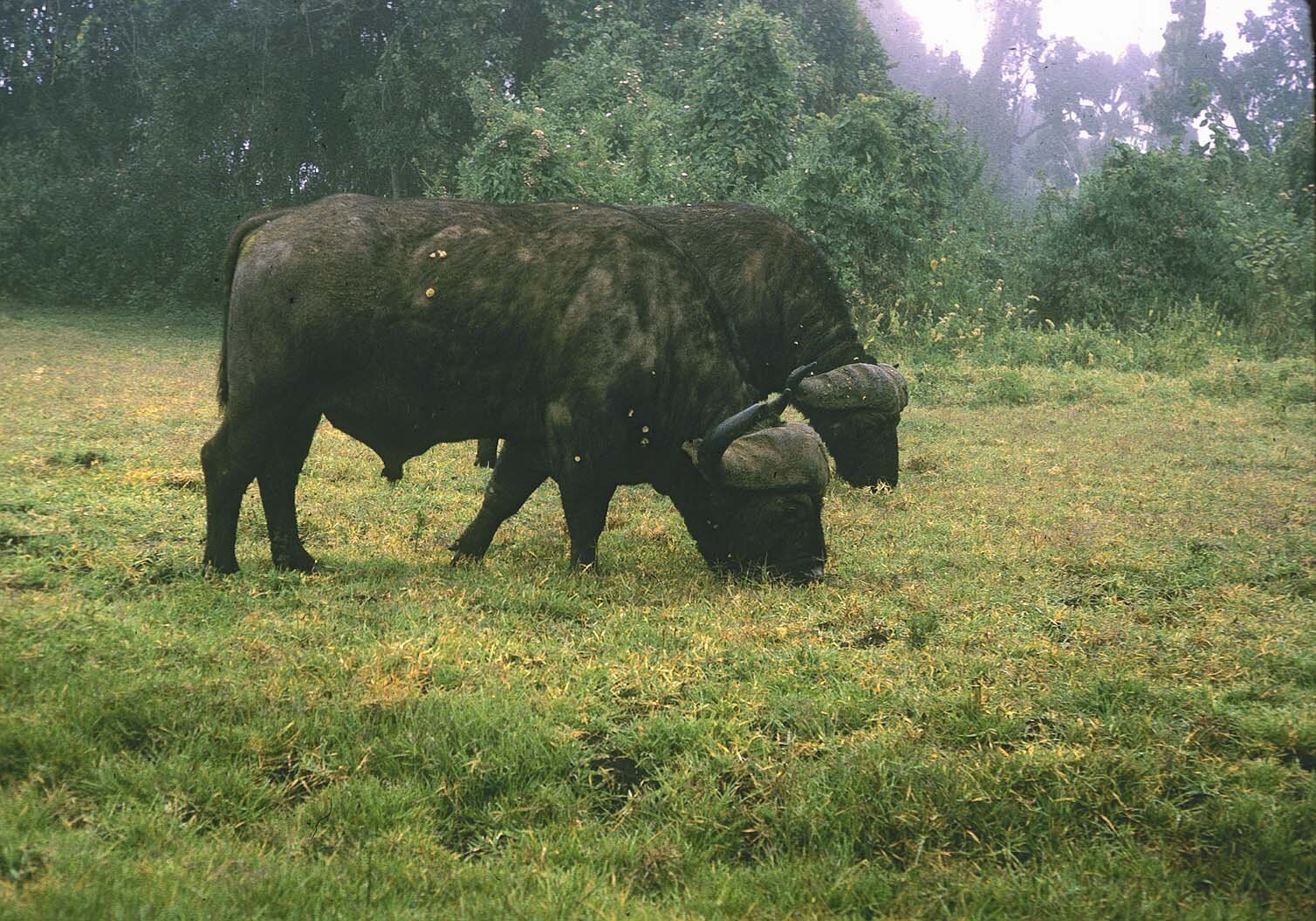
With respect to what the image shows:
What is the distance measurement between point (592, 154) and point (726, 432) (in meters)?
12.9

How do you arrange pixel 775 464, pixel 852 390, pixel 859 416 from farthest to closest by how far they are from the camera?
pixel 859 416
pixel 852 390
pixel 775 464

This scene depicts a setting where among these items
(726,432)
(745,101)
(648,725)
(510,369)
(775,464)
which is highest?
(745,101)

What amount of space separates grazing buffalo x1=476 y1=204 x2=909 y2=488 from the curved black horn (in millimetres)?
2323

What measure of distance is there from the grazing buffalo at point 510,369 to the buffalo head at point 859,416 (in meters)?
2.36

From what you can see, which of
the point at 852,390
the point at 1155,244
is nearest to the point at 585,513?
the point at 852,390

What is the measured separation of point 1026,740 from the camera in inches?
161

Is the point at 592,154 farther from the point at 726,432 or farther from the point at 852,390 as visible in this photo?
the point at 726,432

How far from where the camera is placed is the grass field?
321cm

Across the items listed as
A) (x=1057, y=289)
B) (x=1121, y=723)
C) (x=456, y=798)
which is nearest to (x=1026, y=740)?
(x=1121, y=723)

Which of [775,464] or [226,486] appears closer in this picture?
[226,486]

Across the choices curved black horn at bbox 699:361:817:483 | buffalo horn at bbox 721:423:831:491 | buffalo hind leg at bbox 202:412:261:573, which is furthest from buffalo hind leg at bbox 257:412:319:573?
buffalo horn at bbox 721:423:831:491

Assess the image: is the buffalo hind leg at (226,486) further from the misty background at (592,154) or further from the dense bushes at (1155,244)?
the dense bushes at (1155,244)

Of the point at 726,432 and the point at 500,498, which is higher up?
the point at 726,432

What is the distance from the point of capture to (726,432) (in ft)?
20.0
